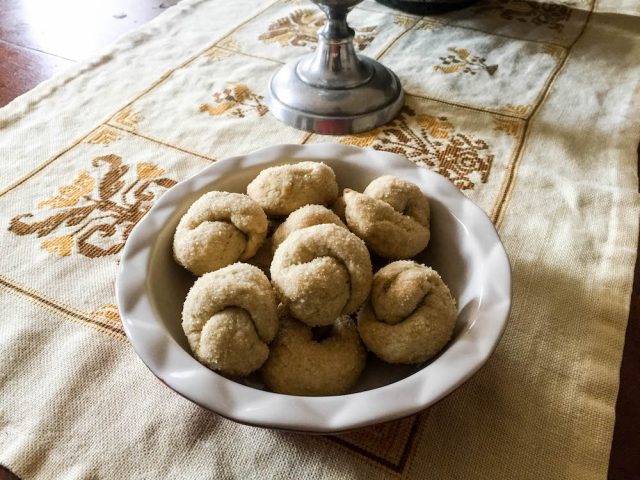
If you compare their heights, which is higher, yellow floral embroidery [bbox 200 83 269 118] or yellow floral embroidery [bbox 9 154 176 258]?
yellow floral embroidery [bbox 9 154 176 258]

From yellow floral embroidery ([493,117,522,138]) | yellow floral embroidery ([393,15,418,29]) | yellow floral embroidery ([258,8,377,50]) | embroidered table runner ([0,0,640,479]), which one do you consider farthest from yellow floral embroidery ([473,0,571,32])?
yellow floral embroidery ([493,117,522,138])

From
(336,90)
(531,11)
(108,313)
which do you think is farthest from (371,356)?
(531,11)

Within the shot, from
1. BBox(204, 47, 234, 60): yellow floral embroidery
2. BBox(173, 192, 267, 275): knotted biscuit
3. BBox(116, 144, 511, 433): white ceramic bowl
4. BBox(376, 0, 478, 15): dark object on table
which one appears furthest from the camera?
BBox(376, 0, 478, 15): dark object on table

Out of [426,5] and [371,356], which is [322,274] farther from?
[426,5]

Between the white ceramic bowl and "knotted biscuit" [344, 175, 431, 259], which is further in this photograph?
"knotted biscuit" [344, 175, 431, 259]

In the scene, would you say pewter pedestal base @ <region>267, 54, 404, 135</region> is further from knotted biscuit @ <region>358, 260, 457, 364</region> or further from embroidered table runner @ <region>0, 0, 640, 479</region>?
knotted biscuit @ <region>358, 260, 457, 364</region>

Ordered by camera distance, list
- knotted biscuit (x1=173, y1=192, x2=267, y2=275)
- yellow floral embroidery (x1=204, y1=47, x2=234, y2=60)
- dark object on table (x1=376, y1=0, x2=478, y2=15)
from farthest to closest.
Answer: dark object on table (x1=376, y1=0, x2=478, y2=15) → yellow floral embroidery (x1=204, y1=47, x2=234, y2=60) → knotted biscuit (x1=173, y1=192, x2=267, y2=275)

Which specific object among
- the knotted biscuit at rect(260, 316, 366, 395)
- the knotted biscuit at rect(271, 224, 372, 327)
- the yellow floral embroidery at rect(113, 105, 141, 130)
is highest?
the knotted biscuit at rect(271, 224, 372, 327)

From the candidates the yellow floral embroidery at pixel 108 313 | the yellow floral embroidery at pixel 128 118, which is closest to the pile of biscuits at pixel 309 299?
the yellow floral embroidery at pixel 108 313
